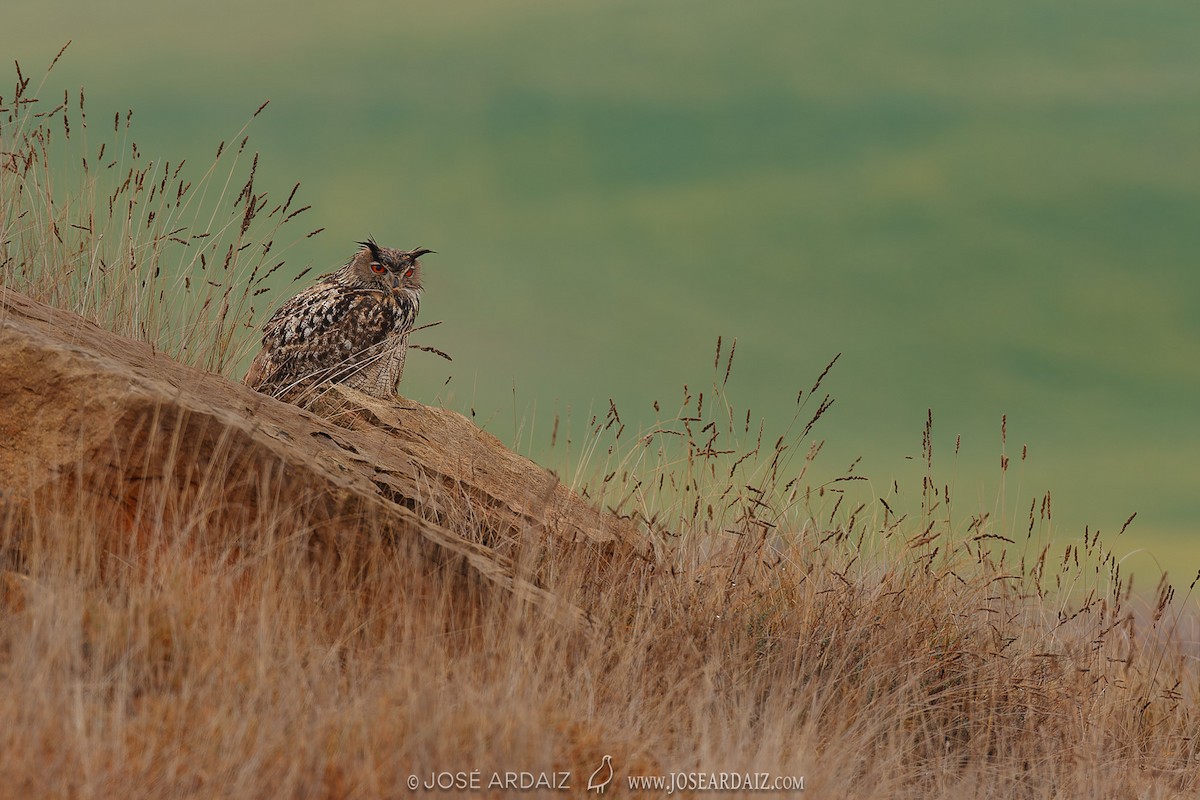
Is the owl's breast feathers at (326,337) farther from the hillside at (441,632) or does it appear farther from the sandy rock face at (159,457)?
the sandy rock face at (159,457)

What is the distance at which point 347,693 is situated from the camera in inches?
166

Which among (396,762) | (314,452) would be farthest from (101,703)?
(314,452)

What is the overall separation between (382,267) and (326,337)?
87cm

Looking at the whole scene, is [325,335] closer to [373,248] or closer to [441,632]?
[373,248]

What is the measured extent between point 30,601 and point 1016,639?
5529mm

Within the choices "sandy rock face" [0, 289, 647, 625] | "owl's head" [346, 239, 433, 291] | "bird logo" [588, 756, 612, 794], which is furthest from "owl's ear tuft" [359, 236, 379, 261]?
"bird logo" [588, 756, 612, 794]

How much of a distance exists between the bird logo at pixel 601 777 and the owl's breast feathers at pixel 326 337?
4337 mm

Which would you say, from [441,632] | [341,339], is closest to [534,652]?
[441,632]

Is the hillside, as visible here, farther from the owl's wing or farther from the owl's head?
the owl's head

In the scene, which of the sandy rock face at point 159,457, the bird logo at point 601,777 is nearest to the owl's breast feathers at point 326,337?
the sandy rock face at point 159,457

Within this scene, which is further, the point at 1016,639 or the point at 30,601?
the point at 1016,639

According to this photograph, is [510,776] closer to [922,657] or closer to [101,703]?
[101,703]

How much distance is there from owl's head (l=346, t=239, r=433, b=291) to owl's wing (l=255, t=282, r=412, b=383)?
0.28 meters

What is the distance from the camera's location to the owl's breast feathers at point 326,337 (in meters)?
7.73
